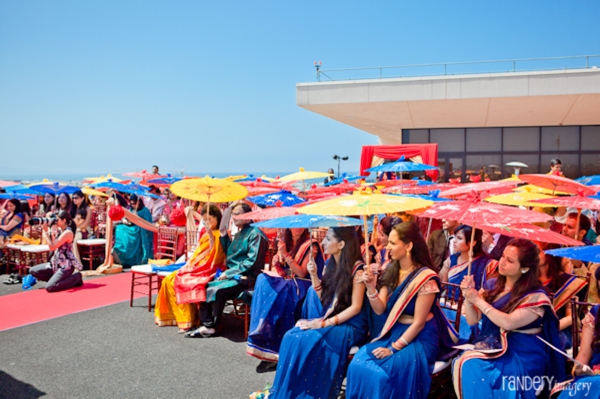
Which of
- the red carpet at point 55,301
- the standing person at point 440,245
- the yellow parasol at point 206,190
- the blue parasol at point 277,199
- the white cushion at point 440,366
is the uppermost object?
the yellow parasol at point 206,190

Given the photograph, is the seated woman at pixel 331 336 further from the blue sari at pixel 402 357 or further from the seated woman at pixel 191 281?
the seated woman at pixel 191 281

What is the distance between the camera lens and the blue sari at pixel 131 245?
10.9 meters

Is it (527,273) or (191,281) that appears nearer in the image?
(527,273)

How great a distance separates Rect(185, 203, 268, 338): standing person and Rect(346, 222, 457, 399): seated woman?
2.58 m

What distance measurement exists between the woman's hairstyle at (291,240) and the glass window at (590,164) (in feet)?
64.3

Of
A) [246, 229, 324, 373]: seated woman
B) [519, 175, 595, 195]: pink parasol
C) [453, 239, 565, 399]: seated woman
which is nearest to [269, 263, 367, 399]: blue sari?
[453, 239, 565, 399]: seated woman

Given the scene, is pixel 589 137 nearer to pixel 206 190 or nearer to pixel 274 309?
pixel 206 190

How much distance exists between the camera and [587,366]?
298 cm

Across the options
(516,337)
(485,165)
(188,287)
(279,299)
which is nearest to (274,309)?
(279,299)

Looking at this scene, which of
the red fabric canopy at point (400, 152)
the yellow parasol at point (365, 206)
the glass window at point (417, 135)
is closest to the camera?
the yellow parasol at point (365, 206)

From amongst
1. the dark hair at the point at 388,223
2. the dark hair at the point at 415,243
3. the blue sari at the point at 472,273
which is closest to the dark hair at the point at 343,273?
the dark hair at the point at 415,243

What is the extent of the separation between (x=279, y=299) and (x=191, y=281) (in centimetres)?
151

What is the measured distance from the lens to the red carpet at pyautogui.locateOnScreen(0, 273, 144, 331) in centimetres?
688

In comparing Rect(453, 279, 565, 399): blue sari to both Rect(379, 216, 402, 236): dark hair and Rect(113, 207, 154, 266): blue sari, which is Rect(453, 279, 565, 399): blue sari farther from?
Rect(113, 207, 154, 266): blue sari
